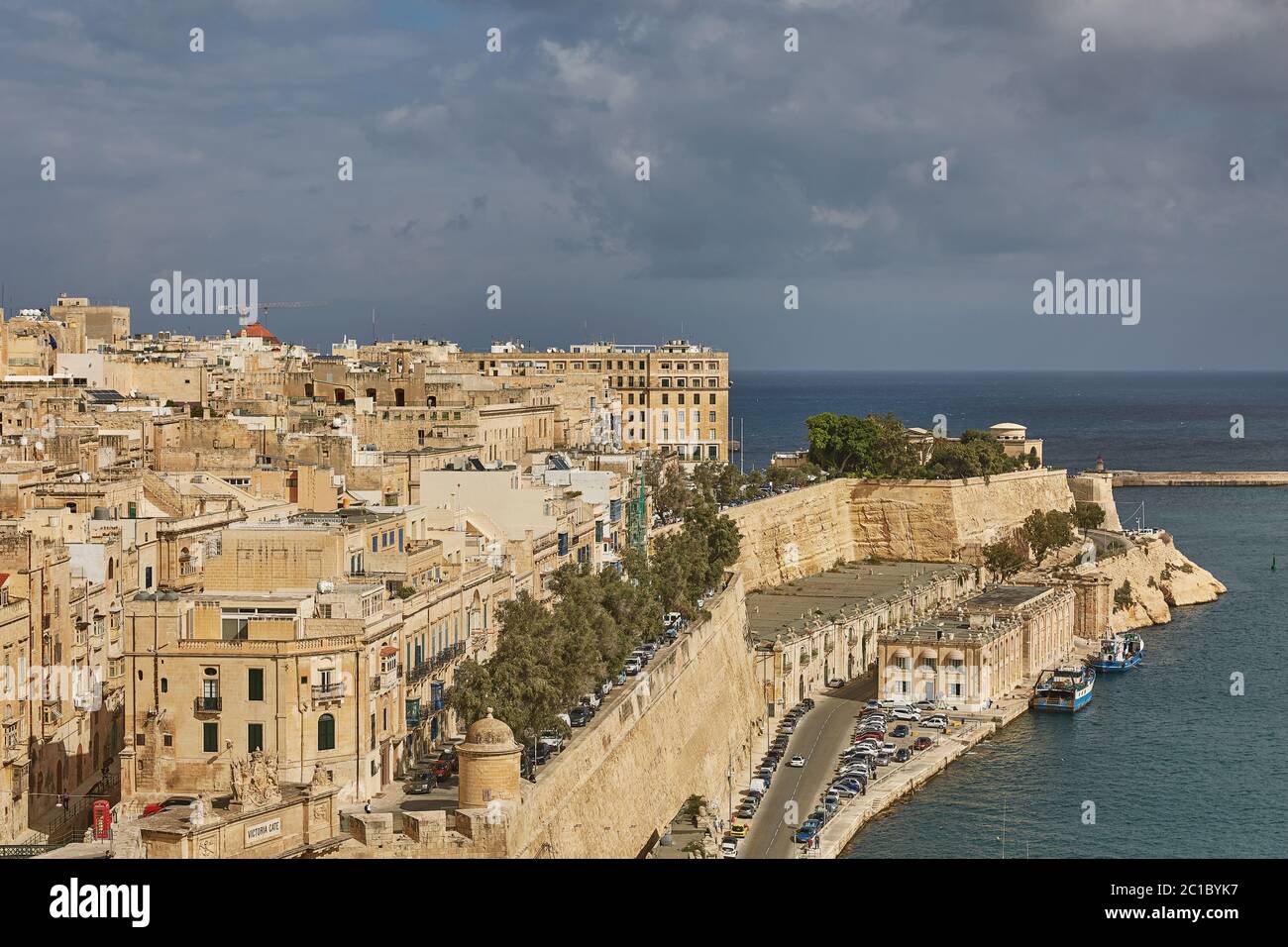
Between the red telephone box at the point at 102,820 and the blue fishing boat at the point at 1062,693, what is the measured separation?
88.6 ft

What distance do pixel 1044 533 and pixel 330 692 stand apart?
43.9 meters

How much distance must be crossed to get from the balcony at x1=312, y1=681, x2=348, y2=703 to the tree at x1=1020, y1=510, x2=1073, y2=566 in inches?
1708

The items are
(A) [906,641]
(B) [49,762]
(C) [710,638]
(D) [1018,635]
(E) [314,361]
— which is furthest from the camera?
(E) [314,361]

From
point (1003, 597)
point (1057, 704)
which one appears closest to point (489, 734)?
point (1057, 704)

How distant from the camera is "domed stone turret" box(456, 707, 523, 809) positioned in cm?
1822

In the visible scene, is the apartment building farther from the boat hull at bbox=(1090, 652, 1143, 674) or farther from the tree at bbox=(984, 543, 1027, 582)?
the boat hull at bbox=(1090, 652, 1143, 674)

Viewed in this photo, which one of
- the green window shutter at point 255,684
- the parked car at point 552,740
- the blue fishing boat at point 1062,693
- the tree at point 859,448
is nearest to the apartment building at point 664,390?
the tree at point 859,448

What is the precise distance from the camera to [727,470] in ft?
186

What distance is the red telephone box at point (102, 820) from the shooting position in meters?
19.3

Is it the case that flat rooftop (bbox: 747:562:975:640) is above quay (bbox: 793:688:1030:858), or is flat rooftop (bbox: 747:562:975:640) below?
above

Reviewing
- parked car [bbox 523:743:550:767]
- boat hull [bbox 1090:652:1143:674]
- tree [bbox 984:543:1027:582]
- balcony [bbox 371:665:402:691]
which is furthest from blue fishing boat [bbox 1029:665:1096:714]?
balcony [bbox 371:665:402:691]
